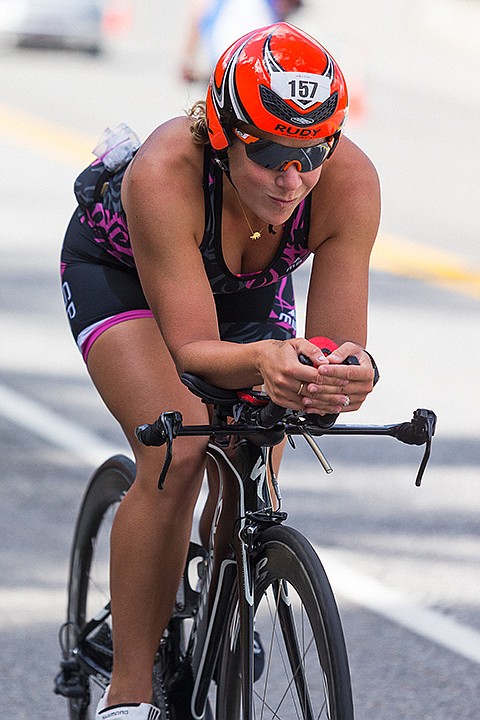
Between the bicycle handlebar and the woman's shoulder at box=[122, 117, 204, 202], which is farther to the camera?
the woman's shoulder at box=[122, 117, 204, 202]

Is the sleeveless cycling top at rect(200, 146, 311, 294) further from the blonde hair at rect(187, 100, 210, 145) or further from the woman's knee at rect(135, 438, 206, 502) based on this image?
the woman's knee at rect(135, 438, 206, 502)

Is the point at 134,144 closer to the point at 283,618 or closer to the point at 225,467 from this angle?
the point at 225,467

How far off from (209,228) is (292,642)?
38.5 inches

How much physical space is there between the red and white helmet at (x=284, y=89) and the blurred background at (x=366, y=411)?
75 centimetres

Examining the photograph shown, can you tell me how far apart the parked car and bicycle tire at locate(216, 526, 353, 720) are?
2071cm

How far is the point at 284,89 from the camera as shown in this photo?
9.70ft

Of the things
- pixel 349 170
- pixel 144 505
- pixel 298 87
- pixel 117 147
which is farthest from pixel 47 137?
pixel 298 87

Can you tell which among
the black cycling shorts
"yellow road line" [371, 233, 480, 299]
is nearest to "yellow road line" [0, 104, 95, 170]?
"yellow road line" [371, 233, 480, 299]

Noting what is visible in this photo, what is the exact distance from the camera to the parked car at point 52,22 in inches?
907

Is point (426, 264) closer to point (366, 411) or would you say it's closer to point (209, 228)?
point (366, 411)

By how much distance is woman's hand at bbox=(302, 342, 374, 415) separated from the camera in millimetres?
2748

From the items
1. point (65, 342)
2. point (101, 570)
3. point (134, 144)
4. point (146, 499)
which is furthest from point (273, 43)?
point (65, 342)

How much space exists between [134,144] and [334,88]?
0.97 m

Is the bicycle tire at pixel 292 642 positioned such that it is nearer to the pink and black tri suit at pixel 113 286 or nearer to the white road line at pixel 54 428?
the pink and black tri suit at pixel 113 286
